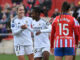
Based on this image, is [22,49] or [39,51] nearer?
[22,49]

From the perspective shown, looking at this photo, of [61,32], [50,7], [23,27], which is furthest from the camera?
[50,7]

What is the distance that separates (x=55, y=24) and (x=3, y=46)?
10906 mm

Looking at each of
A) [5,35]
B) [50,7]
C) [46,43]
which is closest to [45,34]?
[46,43]

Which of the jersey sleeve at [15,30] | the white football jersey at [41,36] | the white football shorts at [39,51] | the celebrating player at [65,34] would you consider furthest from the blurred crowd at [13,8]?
the celebrating player at [65,34]

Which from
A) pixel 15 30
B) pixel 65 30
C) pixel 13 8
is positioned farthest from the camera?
pixel 13 8

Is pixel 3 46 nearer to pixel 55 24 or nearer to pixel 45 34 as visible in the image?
pixel 45 34

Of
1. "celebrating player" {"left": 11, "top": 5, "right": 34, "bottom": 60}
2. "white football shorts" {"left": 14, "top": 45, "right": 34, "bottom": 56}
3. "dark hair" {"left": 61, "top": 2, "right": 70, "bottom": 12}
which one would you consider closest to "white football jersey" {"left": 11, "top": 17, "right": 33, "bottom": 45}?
"celebrating player" {"left": 11, "top": 5, "right": 34, "bottom": 60}

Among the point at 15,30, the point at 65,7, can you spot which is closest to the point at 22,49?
the point at 15,30

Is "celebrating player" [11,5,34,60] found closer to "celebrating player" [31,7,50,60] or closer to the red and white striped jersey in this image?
"celebrating player" [31,7,50,60]

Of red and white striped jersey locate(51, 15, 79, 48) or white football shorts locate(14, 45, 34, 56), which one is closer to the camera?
red and white striped jersey locate(51, 15, 79, 48)

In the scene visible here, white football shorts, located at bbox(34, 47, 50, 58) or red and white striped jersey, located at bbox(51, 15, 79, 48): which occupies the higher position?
red and white striped jersey, located at bbox(51, 15, 79, 48)

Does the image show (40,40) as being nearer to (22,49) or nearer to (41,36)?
(41,36)

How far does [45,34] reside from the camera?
10.4 m

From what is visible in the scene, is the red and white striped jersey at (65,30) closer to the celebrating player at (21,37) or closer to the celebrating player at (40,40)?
the celebrating player at (21,37)
